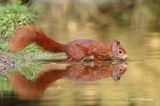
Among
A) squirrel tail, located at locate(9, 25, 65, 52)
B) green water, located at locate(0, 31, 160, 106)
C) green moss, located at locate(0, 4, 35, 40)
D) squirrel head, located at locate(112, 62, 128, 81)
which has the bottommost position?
green water, located at locate(0, 31, 160, 106)

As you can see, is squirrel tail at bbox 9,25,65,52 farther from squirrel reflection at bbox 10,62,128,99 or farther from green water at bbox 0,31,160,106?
squirrel reflection at bbox 10,62,128,99

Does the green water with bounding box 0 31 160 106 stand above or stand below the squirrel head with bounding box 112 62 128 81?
below

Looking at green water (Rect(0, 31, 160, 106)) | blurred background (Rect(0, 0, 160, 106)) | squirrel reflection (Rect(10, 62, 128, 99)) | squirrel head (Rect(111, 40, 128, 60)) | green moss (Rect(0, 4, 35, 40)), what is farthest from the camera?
green moss (Rect(0, 4, 35, 40))

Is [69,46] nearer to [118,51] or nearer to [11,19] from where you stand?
[118,51]

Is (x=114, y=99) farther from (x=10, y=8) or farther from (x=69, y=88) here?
(x=10, y=8)

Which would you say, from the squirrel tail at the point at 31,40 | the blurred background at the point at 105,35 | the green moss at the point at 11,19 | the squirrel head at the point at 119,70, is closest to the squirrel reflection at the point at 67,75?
the squirrel head at the point at 119,70

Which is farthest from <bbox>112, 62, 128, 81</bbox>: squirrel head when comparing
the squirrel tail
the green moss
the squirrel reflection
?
the green moss

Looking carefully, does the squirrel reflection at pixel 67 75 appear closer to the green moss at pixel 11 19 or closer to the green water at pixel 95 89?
the green water at pixel 95 89

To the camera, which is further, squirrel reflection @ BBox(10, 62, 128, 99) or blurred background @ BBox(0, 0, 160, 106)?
squirrel reflection @ BBox(10, 62, 128, 99)

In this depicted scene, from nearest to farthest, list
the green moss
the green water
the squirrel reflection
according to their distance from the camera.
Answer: the green water, the squirrel reflection, the green moss
